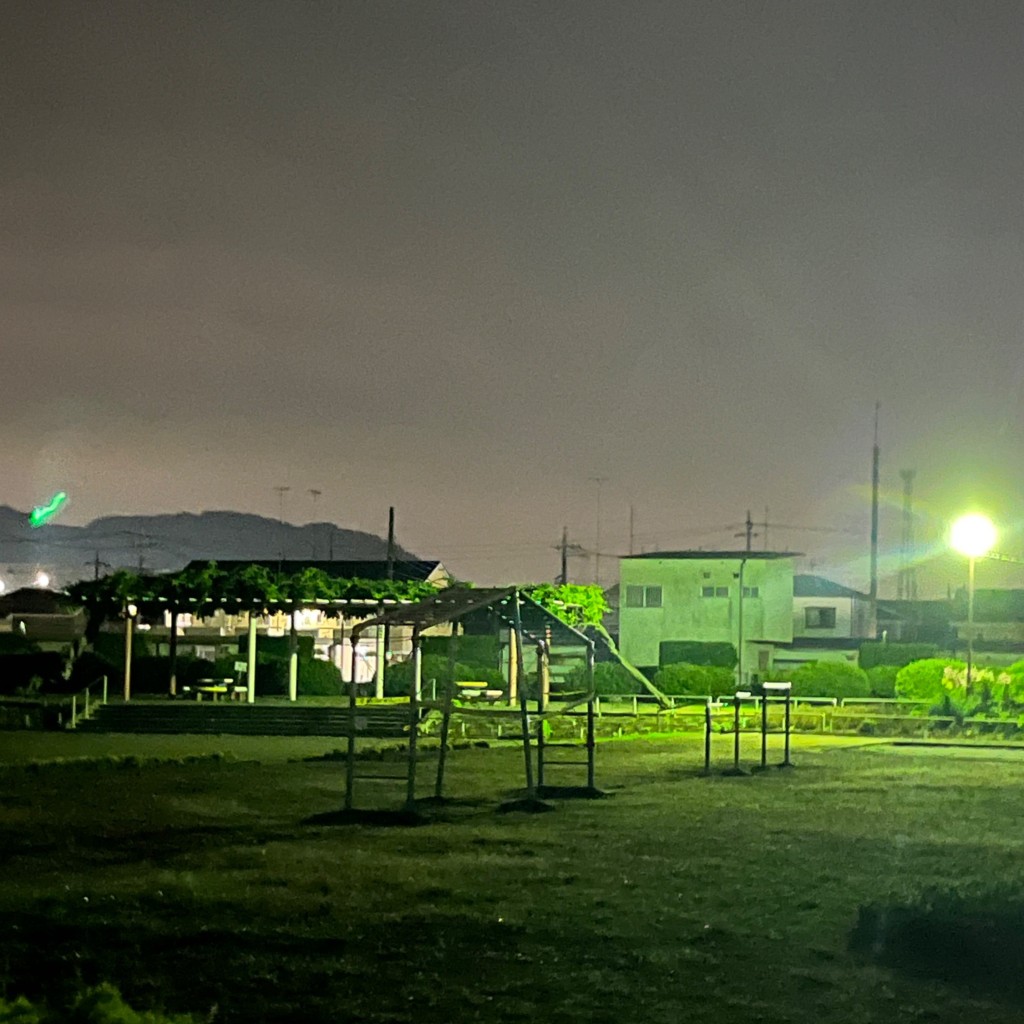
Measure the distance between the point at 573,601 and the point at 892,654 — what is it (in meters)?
14.4

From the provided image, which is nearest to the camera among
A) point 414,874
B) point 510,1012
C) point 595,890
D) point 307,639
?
point 510,1012

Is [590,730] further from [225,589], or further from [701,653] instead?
[701,653]

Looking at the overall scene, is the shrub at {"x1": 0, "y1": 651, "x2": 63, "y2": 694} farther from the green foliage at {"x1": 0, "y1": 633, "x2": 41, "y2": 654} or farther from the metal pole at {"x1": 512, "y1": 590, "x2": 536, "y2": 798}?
the metal pole at {"x1": 512, "y1": 590, "x2": 536, "y2": 798}

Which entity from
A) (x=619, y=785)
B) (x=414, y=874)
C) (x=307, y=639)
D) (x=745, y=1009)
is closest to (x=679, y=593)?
(x=307, y=639)

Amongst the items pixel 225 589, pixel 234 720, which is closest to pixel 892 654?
pixel 225 589

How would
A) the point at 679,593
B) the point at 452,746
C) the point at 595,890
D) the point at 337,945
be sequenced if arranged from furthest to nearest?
1. the point at 679,593
2. the point at 452,746
3. the point at 595,890
4. the point at 337,945

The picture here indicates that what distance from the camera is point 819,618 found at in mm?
76875

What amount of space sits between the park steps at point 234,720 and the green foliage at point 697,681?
1366 cm

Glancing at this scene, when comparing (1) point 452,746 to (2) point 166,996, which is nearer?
(2) point 166,996

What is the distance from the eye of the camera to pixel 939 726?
120 feet

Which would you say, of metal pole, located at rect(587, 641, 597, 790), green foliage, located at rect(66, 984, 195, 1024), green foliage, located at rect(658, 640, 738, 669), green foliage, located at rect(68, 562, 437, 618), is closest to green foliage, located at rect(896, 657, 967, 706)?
Result: green foliage, located at rect(68, 562, 437, 618)

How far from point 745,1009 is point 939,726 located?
29.4m

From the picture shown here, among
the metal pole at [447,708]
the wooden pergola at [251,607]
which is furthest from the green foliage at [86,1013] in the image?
the wooden pergola at [251,607]

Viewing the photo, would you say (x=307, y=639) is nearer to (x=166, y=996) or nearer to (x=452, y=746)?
(x=452, y=746)
